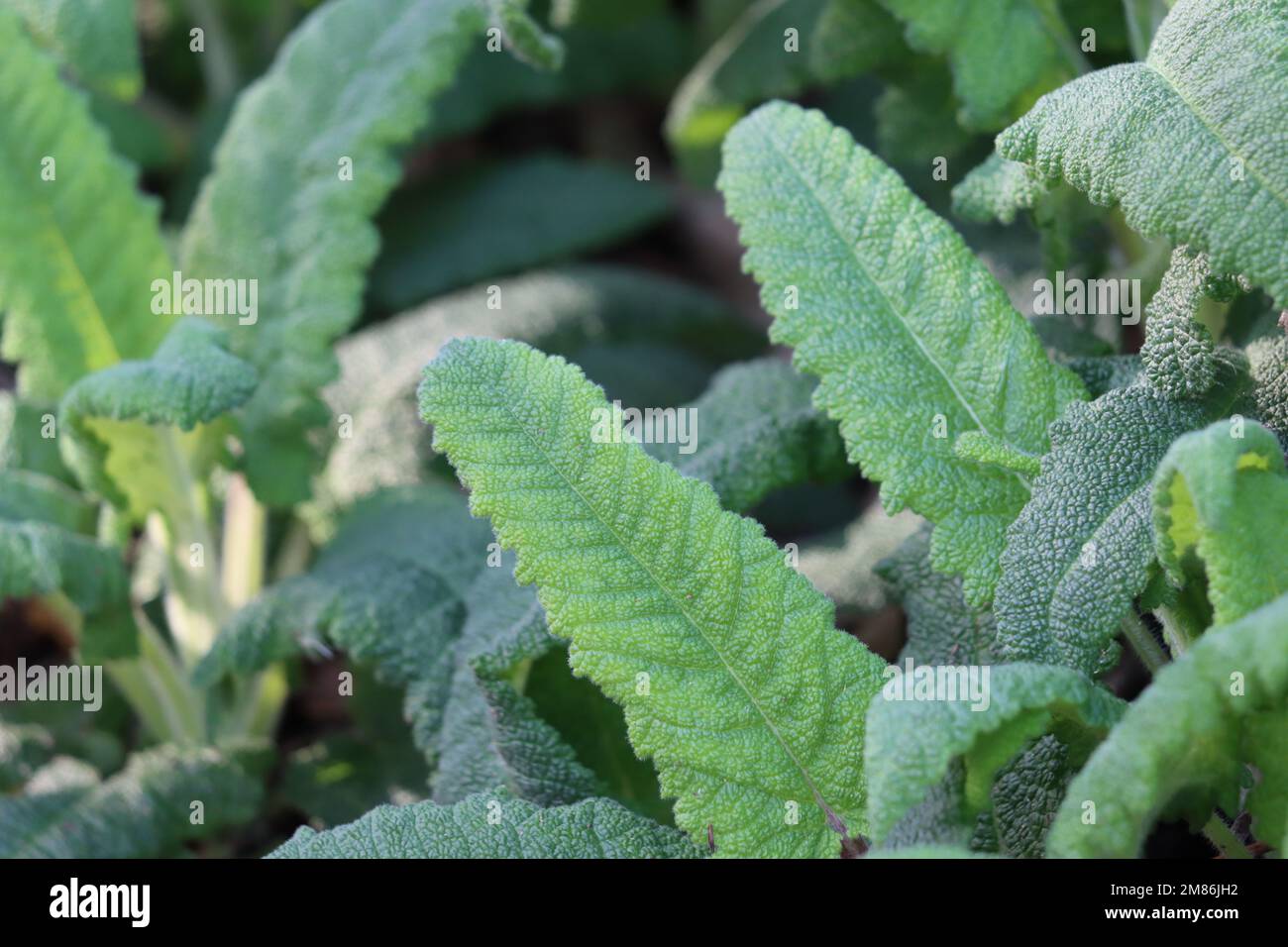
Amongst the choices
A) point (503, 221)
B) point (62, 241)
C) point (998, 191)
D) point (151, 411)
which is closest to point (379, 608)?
point (151, 411)

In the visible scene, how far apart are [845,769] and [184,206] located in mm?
1789

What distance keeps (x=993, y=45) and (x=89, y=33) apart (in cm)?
108

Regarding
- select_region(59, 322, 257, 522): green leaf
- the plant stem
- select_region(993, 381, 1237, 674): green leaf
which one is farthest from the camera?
select_region(59, 322, 257, 522): green leaf

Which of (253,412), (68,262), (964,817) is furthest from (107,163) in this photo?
(964,817)

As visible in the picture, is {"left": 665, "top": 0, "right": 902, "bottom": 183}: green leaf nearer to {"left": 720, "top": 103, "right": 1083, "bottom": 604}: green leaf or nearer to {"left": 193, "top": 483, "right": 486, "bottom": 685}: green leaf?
{"left": 720, "top": 103, "right": 1083, "bottom": 604}: green leaf

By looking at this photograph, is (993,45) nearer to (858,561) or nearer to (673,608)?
(858,561)

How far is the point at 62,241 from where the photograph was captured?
1648 mm

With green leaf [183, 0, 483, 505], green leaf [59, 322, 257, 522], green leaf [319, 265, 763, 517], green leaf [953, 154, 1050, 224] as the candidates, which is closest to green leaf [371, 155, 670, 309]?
green leaf [319, 265, 763, 517]

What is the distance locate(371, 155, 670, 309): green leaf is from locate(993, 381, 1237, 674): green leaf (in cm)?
138

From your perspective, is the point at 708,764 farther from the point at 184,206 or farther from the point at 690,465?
the point at 184,206

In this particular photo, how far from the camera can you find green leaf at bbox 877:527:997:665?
1219 millimetres

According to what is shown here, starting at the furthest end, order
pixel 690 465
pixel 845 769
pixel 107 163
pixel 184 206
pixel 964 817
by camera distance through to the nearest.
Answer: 1. pixel 184 206
2. pixel 107 163
3. pixel 690 465
4. pixel 845 769
5. pixel 964 817

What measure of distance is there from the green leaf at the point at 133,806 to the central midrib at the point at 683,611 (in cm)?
71

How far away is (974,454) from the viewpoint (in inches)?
44.0
